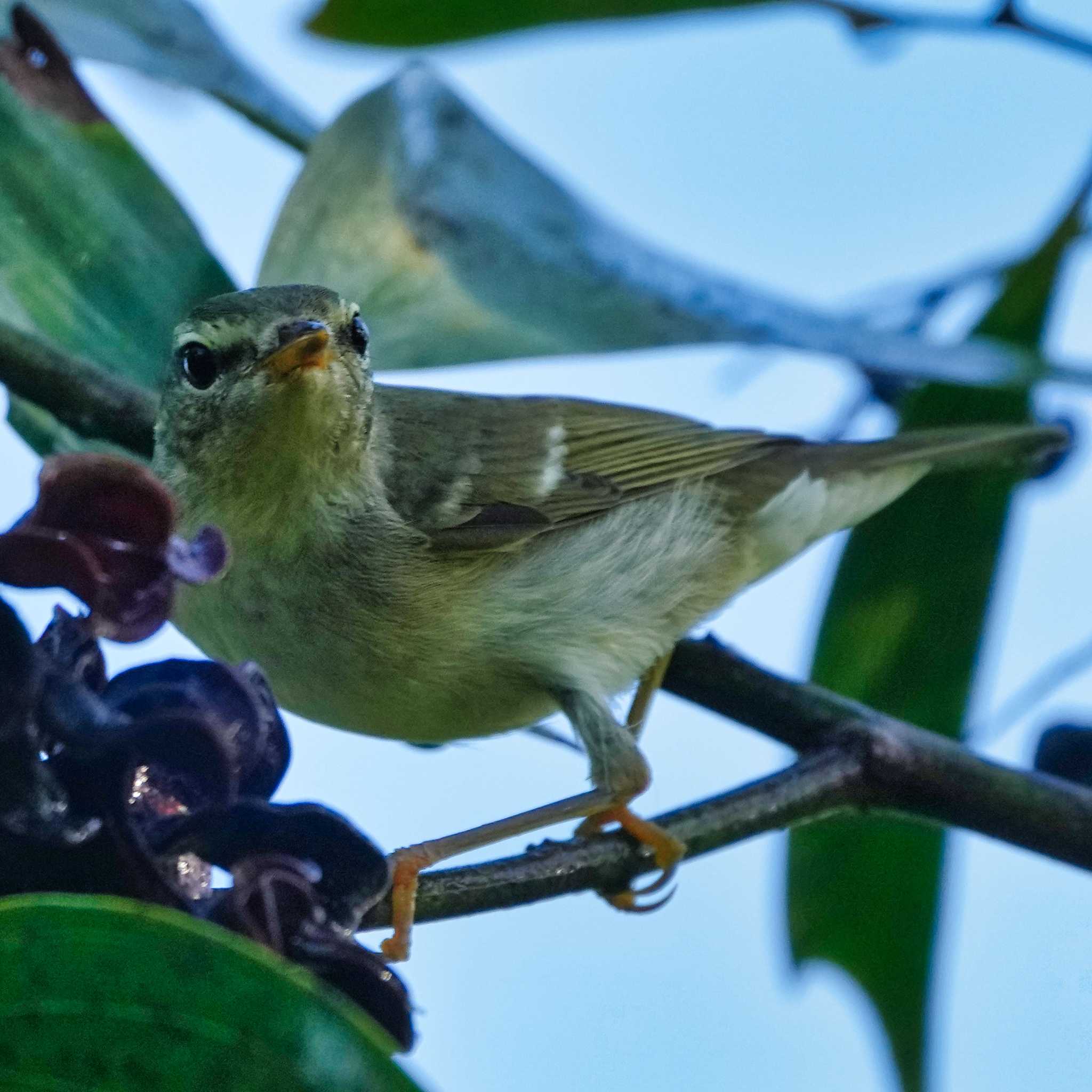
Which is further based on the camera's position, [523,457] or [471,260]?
[523,457]

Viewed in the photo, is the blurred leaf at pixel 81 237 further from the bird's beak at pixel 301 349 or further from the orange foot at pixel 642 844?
the orange foot at pixel 642 844

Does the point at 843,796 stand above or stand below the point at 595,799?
below

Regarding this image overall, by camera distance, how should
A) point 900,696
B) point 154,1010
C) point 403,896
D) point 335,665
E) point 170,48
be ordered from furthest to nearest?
point 900,696 < point 170,48 < point 335,665 < point 403,896 < point 154,1010

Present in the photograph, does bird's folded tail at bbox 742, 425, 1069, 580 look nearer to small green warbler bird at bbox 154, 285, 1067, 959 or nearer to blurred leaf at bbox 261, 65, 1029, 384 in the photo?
small green warbler bird at bbox 154, 285, 1067, 959

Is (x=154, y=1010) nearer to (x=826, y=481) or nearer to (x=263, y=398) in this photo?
(x=263, y=398)

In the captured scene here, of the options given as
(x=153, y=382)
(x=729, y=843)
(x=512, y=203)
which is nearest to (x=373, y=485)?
(x=153, y=382)

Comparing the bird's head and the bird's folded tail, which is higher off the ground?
the bird's folded tail

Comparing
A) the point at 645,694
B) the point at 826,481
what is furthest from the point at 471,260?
the point at 826,481

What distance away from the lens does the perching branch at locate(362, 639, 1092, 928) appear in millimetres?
2459

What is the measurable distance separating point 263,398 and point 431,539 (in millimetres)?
523

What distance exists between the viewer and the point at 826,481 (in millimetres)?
3973

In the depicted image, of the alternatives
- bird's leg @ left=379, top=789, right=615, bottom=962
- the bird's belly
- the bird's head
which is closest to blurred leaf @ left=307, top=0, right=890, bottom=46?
the bird's head

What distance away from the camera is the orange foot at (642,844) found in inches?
97.1

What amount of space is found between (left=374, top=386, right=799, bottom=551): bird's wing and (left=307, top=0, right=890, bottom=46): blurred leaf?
83 cm
